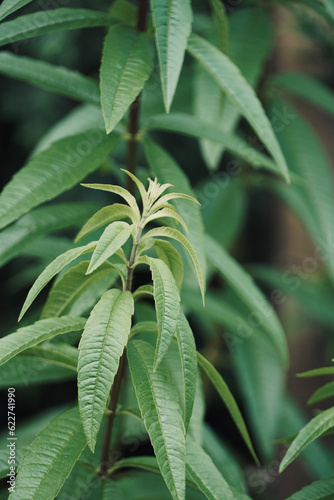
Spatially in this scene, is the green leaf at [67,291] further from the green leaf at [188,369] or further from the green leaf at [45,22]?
the green leaf at [45,22]

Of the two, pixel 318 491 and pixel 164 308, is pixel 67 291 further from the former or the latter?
pixel 318 491

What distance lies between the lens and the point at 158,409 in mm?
437

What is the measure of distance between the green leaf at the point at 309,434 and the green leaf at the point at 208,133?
0.35 metres

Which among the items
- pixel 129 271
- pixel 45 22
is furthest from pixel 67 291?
pixel 45 22

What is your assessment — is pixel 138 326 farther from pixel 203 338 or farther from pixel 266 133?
pixel 203 338

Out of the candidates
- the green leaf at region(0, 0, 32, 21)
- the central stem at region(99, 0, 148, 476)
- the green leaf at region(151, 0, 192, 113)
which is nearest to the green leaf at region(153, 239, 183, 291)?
the central stem at region(99, 0, 148, 476)

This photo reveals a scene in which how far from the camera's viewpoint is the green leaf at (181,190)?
0.61 m

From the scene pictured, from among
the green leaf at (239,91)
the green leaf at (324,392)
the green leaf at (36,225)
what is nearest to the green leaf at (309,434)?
the green leaf at (324,392)

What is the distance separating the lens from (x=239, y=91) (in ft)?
1.98

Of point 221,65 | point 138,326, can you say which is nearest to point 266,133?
point 221,65

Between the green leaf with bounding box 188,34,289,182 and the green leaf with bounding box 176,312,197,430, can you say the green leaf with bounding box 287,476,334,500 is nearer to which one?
the green leaf with bounding box 176,312,197,430

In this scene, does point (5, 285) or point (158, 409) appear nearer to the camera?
point (158, 409)

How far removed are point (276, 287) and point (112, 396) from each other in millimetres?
804

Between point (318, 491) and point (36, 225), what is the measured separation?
0.46 meters
